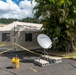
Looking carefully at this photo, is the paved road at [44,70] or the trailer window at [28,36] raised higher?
the trailer window at [28,36]

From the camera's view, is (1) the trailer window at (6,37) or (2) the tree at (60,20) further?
(1) the trailer window at (6,37)

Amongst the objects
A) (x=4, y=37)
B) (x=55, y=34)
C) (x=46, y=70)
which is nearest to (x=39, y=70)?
(x=46, y=70)

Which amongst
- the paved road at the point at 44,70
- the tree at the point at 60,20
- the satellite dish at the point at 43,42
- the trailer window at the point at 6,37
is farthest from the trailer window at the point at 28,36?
the paved road at the point at 44,70

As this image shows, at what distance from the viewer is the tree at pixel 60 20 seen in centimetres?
1786

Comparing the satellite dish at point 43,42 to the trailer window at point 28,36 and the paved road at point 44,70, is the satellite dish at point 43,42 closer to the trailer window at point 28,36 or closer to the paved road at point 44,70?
the paved road at point 44,70

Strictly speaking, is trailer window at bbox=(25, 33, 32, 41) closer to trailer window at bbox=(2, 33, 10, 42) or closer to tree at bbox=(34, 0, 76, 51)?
trailer window at bbox=(2, 33, 10, 42)

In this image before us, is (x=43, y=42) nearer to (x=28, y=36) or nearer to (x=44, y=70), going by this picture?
(x=44, y=70)

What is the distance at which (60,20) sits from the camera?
58.4 feet

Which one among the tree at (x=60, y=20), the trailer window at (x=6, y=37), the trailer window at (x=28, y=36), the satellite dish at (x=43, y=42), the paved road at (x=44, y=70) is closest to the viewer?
the paved road at (x=44, y=70)

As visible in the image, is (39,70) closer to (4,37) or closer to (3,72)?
(3,72)

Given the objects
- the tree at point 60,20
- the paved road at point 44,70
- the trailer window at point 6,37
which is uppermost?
the tree at point 60,20

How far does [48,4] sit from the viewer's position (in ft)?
60.3

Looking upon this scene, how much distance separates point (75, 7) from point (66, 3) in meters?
1.11

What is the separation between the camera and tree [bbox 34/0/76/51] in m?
17.9
